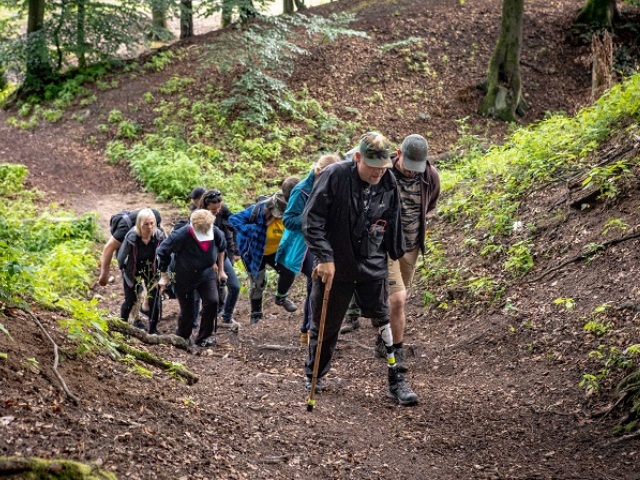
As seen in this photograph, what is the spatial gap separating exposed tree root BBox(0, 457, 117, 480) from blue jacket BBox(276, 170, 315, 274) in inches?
187

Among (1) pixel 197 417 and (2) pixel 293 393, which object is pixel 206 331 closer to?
(2) pixel 293 393

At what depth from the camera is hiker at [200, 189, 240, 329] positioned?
10.0 meters

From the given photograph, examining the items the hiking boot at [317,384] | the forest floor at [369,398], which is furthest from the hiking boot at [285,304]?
the hiking boot at [317,384]

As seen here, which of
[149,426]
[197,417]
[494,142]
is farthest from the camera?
[494,142]

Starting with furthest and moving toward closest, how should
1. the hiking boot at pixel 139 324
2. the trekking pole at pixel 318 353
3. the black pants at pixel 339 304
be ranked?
the hiking boot at pixel 139 324 → the black pants at pixel 339 304 → the trekking pole at pixel 318 353

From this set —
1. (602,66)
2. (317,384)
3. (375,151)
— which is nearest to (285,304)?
(317,384)

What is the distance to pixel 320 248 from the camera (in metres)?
6.41

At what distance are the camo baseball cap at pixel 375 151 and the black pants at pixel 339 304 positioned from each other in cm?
108

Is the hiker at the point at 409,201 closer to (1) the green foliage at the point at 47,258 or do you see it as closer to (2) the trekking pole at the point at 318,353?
(2) the trekking pole at the point at 318,353

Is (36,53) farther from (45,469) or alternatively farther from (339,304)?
(45,469)

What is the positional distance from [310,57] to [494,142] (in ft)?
21.7

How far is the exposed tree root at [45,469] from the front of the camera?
359 cm

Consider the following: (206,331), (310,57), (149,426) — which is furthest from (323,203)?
(310,57)

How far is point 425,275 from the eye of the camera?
10750mm
